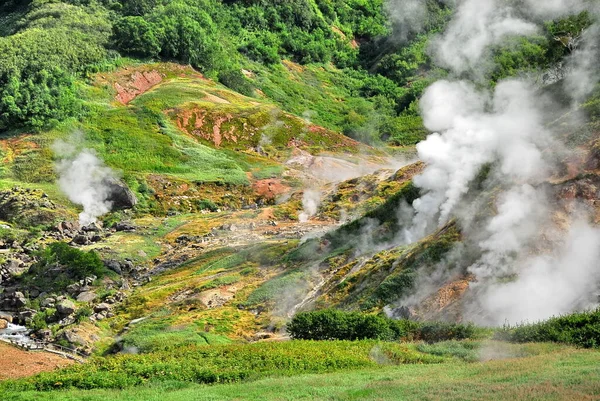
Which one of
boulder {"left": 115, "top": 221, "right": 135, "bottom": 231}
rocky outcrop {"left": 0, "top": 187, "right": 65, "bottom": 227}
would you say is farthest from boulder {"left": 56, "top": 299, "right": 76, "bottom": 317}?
rocky outcrop {"left": 0, "top": 187, "right": 65, "bottom": 227}

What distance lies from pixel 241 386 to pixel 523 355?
802 cm

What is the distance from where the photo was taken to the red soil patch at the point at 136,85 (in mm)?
84562

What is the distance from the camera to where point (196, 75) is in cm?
9725

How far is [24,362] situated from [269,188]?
133 feet

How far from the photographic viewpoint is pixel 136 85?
8769 centimetres

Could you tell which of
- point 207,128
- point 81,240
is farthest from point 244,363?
point 207,128

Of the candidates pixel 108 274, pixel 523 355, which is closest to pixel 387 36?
pixel 108 274

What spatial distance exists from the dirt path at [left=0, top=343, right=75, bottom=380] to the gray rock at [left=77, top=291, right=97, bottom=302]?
739 cm

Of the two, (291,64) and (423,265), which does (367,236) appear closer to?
(423,265)

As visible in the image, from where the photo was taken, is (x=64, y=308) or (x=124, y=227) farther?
(x=124, y=227)

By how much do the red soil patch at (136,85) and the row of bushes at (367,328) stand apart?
2455 inches

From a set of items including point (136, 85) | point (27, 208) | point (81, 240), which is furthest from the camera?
point (136, 85)

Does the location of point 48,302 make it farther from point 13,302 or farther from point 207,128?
point 207,128

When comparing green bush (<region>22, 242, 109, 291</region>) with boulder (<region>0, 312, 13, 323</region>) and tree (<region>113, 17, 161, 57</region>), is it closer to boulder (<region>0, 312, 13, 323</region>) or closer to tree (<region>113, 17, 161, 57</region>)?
boulder (<region>0, 312, 13, 323</region>)
